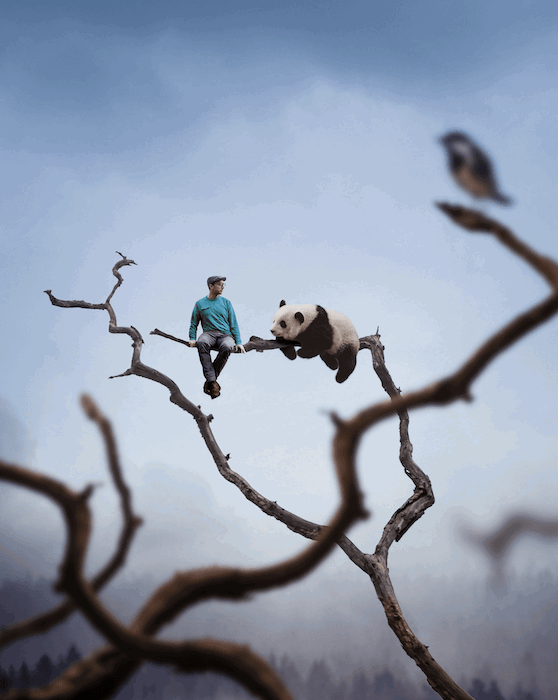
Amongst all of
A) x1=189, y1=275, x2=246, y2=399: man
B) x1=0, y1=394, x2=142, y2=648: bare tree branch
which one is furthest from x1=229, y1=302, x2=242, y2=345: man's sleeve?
x1=0, y1=394, x2=142, y2=648: bare tree branch

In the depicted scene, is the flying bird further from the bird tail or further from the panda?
the panda

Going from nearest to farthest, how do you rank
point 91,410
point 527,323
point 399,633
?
point 527,323 → point 91,410 → point 399,633

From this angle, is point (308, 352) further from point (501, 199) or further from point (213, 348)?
point (501, 199)

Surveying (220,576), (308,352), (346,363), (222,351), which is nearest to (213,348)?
(222,351)

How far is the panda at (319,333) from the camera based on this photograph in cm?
507

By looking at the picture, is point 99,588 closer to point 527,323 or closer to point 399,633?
Answer: point 527,323

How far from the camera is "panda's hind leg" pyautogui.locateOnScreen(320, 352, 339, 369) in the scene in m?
5.52

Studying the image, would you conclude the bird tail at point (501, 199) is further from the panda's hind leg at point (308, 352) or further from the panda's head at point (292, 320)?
the panda's hind leg at point (308, 352)

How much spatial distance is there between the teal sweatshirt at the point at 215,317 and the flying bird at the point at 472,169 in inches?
171

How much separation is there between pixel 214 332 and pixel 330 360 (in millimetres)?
1242

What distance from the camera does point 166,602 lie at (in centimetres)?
80

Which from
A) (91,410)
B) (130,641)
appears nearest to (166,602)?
(130,641)

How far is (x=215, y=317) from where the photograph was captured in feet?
16.9

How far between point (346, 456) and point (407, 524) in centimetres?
521
